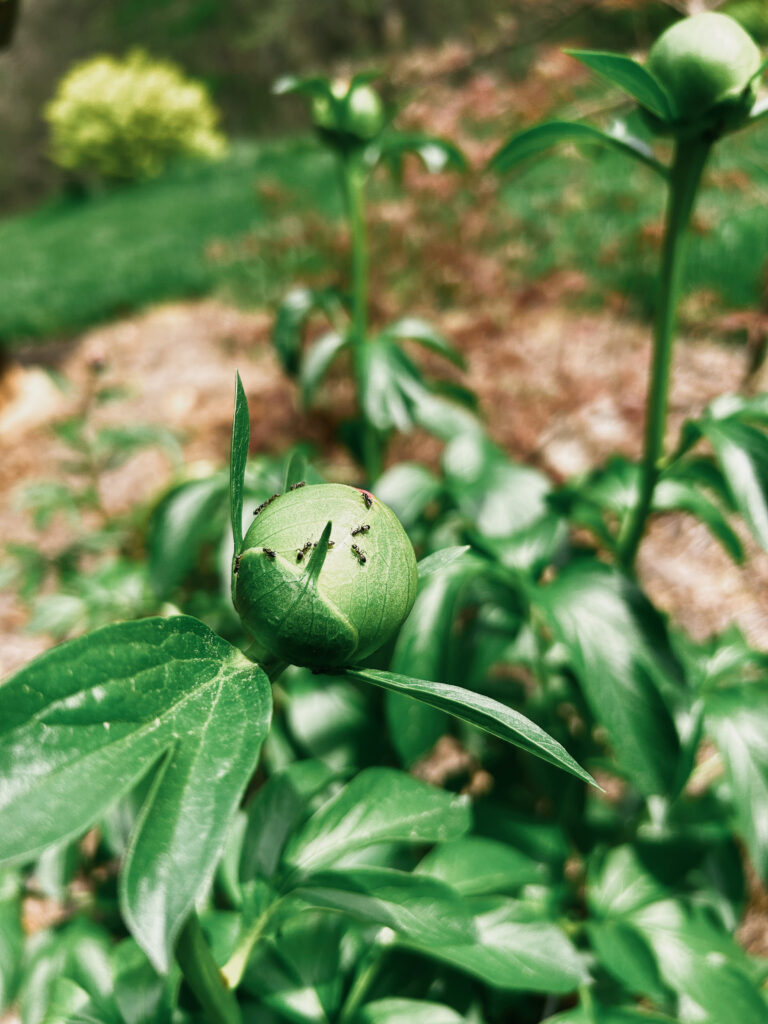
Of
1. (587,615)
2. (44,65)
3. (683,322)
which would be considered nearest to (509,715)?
(587,615)

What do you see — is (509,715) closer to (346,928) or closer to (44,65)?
(346,928)

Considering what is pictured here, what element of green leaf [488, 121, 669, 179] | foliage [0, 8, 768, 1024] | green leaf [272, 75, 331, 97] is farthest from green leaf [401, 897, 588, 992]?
green leaf [272, 75, 331, 97]

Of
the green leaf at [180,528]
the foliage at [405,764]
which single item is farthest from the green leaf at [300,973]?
the green leaf at [180,528]

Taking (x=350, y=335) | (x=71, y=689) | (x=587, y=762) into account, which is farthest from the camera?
(x=350, y=335)

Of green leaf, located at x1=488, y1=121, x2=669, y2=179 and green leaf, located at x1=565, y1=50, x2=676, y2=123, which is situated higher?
green leaf, located at x1=565, y1=50, x2=676, y2=123

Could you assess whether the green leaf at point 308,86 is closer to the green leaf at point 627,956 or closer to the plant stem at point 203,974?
the plant stem at point 203,974

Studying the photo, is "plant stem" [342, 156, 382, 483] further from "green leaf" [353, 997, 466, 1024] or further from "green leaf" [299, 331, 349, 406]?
"green leaf" [353, 997, 466, 1024]
